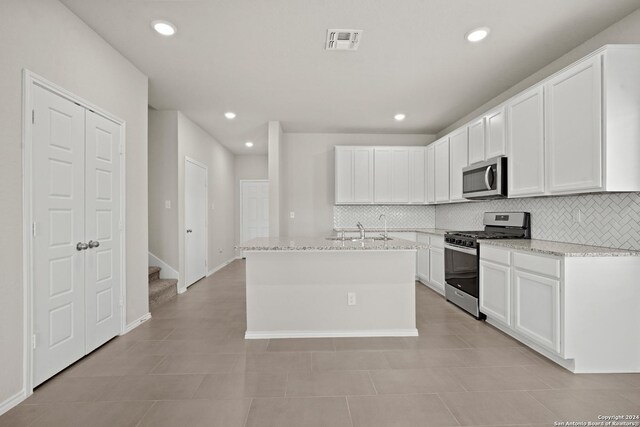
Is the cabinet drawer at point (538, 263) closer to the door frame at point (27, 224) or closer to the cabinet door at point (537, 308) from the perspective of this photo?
the cabinet door at point (537, 308)

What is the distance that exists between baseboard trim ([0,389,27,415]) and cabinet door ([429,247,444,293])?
14.4ft

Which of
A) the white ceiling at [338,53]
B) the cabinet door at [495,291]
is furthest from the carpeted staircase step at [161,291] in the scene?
the cabinet door at [495,291]

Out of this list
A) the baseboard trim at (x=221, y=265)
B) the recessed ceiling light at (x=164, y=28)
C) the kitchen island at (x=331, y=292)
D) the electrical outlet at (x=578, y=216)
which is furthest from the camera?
the baseboard trim at (x=221, y=265)

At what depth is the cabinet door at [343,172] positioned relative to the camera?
Answer: 582cm

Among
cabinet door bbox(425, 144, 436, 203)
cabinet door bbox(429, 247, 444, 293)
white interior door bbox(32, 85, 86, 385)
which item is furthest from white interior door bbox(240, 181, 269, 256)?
white interior door bbox(32, 85, 86, 385)

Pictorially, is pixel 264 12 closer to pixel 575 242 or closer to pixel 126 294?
pixel 126 294

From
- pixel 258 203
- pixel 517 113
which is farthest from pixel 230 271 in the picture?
pixel 517 113

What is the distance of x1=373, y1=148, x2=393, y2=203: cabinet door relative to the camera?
5.82 m

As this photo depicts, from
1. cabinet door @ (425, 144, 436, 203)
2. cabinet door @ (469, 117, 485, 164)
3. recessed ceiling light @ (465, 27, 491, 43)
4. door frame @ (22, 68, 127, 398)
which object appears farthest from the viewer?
cabinet door @ (425, 144, 436, 203)

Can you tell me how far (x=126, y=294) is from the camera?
3.30 meters

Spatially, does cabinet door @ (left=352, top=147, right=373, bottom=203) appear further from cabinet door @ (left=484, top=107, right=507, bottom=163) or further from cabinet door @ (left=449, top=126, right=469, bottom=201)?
cabinet door @ (left=484, top=107, right=507, bottom=163)

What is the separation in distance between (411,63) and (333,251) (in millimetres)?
2085

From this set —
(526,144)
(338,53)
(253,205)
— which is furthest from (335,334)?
(253,205)

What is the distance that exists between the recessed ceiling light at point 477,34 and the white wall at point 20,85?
3219 mm
